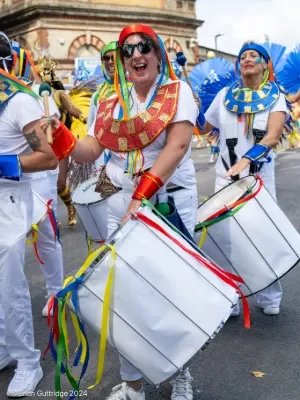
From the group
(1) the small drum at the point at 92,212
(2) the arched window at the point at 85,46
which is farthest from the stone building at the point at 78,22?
(1) the small drum at the point at 92,212

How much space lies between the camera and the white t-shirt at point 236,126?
11.6ft

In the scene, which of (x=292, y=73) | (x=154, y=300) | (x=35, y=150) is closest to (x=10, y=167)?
(x=35, y=150)

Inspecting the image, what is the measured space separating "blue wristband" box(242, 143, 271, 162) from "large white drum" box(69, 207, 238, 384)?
4.42ft

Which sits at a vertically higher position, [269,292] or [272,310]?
[269,292]

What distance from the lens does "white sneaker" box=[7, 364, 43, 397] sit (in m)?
2.79

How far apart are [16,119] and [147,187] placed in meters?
0.77

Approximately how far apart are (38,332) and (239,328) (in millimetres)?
1320

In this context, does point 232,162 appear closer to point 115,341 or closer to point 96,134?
point 96,134

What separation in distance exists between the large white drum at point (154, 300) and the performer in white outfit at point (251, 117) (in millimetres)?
1510

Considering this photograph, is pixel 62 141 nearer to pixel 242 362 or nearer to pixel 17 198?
pixel 17 198

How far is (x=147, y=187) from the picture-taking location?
2303 millimetres

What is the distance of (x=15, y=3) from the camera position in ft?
81.0

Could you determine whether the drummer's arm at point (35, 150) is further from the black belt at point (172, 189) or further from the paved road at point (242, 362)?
the paved road at point (242, 362)

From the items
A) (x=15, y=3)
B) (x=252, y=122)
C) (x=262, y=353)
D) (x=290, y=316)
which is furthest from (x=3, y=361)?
(x=15, y=3)
